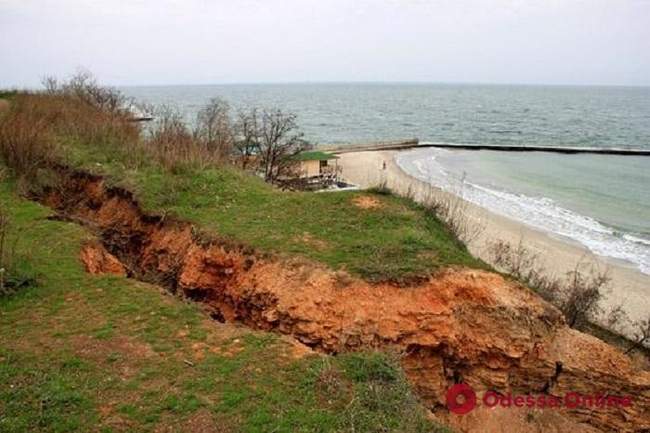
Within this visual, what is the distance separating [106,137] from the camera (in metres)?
20.5

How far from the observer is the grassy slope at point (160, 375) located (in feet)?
21.8

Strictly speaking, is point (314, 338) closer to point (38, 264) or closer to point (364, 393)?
point (364, 393)

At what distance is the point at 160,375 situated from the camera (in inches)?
297

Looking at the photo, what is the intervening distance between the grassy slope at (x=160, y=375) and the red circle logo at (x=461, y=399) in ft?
12.4

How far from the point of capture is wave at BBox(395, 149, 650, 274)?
29578mm

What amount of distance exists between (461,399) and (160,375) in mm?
7091

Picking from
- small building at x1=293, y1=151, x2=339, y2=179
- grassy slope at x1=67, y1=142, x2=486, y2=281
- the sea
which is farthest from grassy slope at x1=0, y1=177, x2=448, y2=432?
small building at x1=293, y1=151, x2=339, y2=179

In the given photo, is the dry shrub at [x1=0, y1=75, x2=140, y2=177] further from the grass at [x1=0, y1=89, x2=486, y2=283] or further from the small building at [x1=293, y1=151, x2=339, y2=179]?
the small building at [x1=293, y1=151, x2=339, y2=179]

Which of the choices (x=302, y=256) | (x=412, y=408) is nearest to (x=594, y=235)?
(x=302, y=256)

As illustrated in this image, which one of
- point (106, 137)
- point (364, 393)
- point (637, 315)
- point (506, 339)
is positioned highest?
point (106, 137)

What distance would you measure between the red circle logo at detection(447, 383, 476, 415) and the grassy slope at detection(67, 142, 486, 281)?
2847 millimetres

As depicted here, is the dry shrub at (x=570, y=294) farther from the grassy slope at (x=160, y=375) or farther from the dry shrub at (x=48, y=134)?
the dry shrub at (x=48, y=134)

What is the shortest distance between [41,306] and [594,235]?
33538 mm

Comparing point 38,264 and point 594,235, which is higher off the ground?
point 38,264
